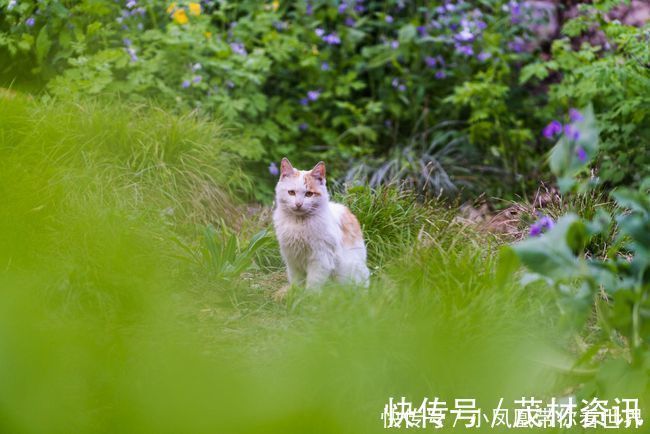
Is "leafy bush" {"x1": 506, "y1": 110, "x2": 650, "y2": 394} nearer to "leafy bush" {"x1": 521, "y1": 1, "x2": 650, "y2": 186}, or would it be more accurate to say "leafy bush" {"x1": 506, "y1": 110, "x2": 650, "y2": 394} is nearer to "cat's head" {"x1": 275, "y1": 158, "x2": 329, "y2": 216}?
"cat's head" {"x1": 275, "y1": 158, "x2": 329, "y2": 216}

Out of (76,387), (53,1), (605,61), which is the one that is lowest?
(76,387)

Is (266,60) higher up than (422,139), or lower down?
higher up

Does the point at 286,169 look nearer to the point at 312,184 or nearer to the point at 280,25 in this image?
the point at 312,184

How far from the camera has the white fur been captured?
3982 millimetres

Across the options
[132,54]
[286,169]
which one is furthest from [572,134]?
[132,54]

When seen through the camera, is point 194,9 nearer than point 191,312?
No

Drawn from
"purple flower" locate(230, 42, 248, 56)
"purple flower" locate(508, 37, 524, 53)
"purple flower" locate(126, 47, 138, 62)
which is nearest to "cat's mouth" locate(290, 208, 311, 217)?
"purple flower" locate(126, 47, 138, 62)

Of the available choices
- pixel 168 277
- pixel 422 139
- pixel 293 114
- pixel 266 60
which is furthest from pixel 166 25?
pixel 168 277

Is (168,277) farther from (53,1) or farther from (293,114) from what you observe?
(293,114)

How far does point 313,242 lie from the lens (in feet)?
13.0

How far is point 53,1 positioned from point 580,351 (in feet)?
13.6

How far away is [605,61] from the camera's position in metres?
5.25

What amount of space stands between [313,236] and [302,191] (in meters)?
0.23

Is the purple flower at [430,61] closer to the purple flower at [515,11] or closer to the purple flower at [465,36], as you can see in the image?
the purple flower at [465,36]
